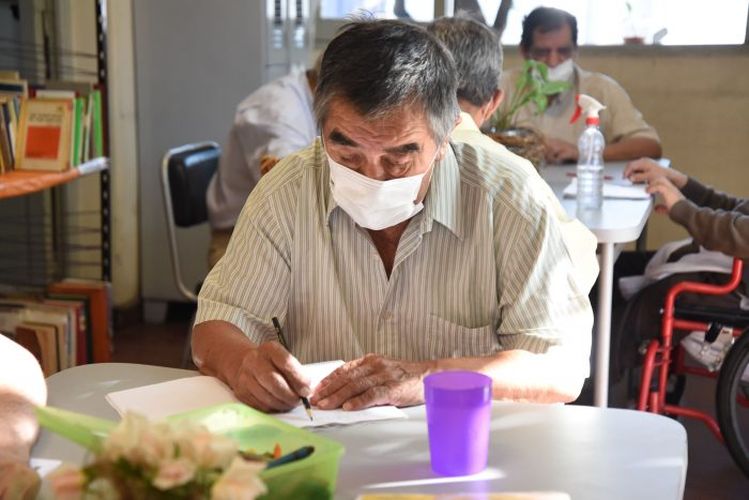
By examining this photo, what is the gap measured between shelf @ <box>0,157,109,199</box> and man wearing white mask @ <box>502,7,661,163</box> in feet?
5.35

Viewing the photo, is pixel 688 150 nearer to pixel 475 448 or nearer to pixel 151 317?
pixel 151 317

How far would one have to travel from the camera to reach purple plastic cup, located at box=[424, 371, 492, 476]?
1209mm

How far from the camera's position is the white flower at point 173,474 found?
76 cm

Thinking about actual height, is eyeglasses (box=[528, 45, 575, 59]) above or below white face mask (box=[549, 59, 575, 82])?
above

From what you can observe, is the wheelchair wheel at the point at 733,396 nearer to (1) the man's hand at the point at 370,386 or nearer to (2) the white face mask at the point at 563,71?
(1) the man's hand at the point at 370,386

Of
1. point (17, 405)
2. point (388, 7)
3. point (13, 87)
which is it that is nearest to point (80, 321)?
point (13, 87)

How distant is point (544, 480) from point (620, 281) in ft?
6.04

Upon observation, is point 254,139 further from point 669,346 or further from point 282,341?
point 282,341

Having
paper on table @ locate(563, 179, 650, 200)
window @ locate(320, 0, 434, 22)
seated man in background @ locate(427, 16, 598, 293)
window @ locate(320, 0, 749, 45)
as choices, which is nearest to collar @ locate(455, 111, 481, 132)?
seated man in background @ locate(427, 16, 598, 293)

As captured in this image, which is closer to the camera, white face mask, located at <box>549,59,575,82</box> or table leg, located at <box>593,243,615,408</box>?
table leg, located at <box>593,243,615,408</box>

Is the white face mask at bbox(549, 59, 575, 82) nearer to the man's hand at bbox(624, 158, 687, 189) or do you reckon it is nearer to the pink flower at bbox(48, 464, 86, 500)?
the man's hand at bbox(624, 158, 687, 189)

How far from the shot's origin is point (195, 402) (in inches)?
56.1

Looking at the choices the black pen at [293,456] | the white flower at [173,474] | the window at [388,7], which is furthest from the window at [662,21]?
the white flower at [173,474]

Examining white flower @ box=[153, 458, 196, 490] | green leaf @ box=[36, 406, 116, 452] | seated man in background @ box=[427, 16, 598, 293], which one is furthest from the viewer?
seated man in background @ box=[427, 16, 598, 293]
